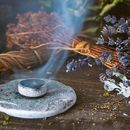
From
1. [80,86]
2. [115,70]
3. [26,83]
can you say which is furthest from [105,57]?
[26,83]

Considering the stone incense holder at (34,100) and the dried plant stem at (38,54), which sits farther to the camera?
the dried plant stem at (38,54)

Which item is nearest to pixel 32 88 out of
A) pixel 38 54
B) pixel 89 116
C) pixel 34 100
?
pixel 34 100

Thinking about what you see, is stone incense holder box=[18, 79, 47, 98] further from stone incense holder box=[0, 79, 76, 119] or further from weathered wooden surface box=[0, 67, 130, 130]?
weathered wooden surface box=[0, 67, 130, 130]

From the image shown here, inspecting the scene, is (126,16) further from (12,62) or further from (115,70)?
(12,62)

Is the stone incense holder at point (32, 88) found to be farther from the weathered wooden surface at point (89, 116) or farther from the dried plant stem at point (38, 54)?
the dried plant stem at point (38, 54)

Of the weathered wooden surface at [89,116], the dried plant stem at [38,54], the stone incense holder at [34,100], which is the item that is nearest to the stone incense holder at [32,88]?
the stone incense holder at [34,100]

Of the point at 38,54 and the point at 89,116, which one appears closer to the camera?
the point at 89,116

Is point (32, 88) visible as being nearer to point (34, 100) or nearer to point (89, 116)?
point (34, 100)
